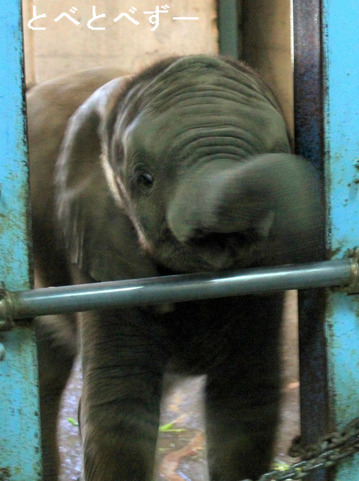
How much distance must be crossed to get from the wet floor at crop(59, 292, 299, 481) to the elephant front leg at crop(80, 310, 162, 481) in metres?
0.31

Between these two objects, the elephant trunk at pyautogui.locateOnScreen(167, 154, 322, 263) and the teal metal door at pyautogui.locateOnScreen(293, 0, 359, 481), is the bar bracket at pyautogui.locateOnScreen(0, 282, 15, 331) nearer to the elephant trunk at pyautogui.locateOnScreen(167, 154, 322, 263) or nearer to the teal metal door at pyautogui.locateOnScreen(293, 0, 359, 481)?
the elephant trunk at pyautogui.locateOnScreen(167, 154, 322, 263)

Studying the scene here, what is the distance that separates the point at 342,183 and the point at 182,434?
5.24ft

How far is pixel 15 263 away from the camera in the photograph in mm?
1187

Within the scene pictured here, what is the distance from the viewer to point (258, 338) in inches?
69.8

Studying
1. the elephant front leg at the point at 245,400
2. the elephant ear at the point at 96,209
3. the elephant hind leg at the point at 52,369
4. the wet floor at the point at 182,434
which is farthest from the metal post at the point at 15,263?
the elephant hind leg at the point at 52,369

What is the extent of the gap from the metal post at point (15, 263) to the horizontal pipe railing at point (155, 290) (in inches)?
2.0

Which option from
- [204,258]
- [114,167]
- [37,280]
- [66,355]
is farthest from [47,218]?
[204,258]

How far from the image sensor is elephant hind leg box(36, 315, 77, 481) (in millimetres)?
2281

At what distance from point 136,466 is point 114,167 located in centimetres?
61

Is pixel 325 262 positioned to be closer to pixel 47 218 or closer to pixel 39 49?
pixel 47 218

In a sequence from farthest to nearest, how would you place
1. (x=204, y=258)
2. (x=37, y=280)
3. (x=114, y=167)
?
1. (x=37, y=280)
2. (x=114, y=167)
3. (x=204, y=258)

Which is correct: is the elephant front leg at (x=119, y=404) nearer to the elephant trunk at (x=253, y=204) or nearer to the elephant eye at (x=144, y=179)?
the elephant eye at (x=144, y=179)

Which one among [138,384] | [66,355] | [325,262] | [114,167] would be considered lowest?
[66,355]

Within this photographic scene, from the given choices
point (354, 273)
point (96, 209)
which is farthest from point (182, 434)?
point (354, 273)
